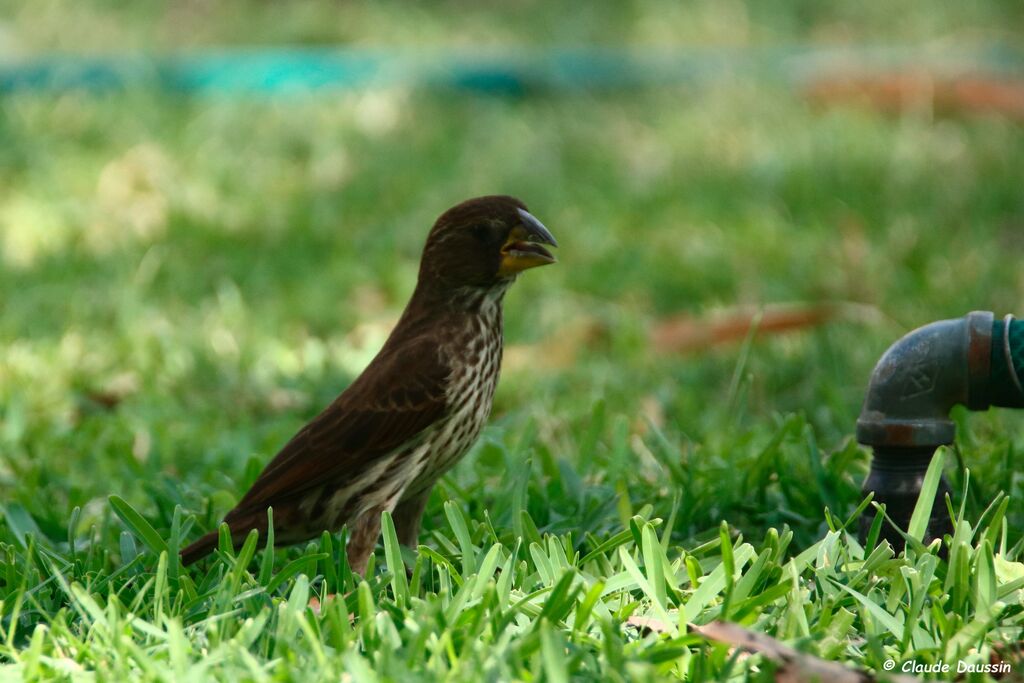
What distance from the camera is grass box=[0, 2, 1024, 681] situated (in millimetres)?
2822

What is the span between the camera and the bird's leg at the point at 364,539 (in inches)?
135

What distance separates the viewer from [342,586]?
A: 124 inches

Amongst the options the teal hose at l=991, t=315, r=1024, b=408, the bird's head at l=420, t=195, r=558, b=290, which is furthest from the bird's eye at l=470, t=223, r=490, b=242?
the teal hose at l=991, t=315, r=1024, b=408

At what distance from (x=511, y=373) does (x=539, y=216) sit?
1806 mm

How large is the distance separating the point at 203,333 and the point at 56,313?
2.01ft

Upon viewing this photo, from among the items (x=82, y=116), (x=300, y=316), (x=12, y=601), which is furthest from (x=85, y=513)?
(x=82, y=116)

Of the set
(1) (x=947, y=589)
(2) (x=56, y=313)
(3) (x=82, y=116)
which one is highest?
(3) (x=82, y=116)

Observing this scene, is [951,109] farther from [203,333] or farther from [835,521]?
[835,521]

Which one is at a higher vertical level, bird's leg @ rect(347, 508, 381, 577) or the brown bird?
the brown bird

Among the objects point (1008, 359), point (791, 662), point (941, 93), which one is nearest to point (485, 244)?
point (1008, 359)

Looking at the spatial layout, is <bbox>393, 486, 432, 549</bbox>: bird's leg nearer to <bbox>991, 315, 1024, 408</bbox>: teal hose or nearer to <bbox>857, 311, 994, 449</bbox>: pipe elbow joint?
<bbox>857, 311, 994, 449</bbox>: pipe elbow joint

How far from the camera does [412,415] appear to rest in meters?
3.44

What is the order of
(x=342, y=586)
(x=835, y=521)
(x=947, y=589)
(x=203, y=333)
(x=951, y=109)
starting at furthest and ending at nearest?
(x=951, y=109) < (x=203, y=333) < (x=835, y=521) < (x=342, y=586) < (x=947, y=589)

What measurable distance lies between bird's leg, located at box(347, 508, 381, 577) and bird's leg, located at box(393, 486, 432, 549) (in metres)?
0.19
